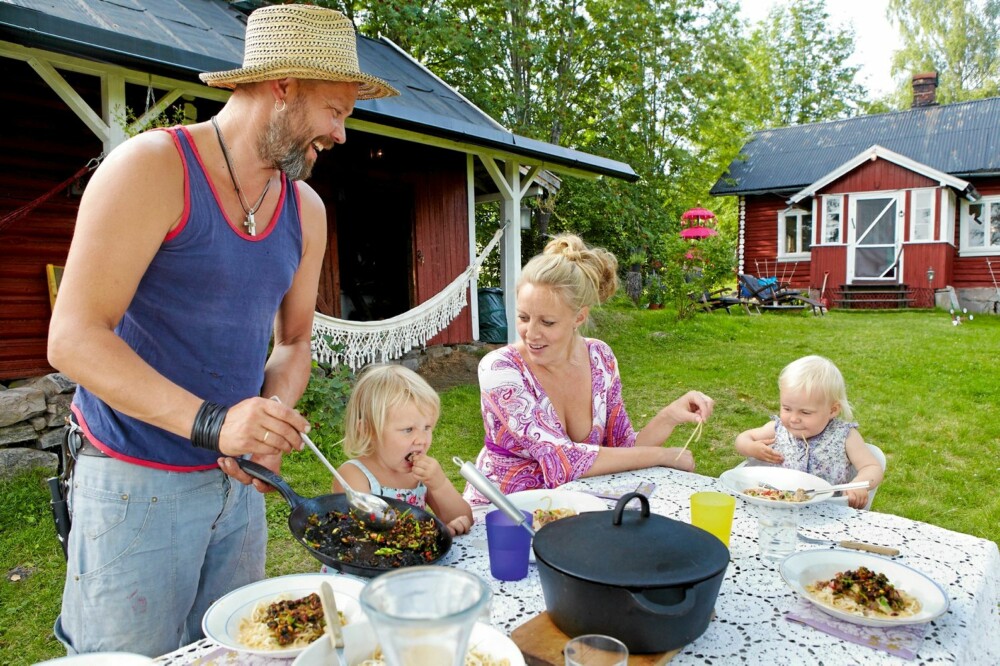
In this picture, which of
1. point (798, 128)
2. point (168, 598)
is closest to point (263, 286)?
point (168, 598)

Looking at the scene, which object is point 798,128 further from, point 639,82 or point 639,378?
point 639,378

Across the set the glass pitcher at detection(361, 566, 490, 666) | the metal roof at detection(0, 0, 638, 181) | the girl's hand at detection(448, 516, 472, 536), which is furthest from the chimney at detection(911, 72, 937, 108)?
the glass pitcher at detection(361, 566, 490, 666)

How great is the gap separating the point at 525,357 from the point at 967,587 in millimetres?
1304

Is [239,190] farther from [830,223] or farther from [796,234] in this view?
[796,234]

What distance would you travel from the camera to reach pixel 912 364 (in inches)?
294

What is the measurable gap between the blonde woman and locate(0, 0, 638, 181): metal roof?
272 centimetres

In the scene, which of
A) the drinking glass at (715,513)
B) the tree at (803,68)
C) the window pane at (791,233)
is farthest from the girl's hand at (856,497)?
the tree at (803,68)

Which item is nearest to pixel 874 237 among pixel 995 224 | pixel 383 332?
pixel 995 224

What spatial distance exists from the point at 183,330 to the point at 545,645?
876 millimetres

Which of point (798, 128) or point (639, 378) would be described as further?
point (798, 128)

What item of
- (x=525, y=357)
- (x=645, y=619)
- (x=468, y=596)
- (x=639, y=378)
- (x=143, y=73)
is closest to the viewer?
(x=468, y=596)

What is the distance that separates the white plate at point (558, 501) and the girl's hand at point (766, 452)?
91 cm

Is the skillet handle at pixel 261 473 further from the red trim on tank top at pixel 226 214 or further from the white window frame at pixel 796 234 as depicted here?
the white window frame at pixel 796 234

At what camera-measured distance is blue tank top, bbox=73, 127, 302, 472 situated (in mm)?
1258
